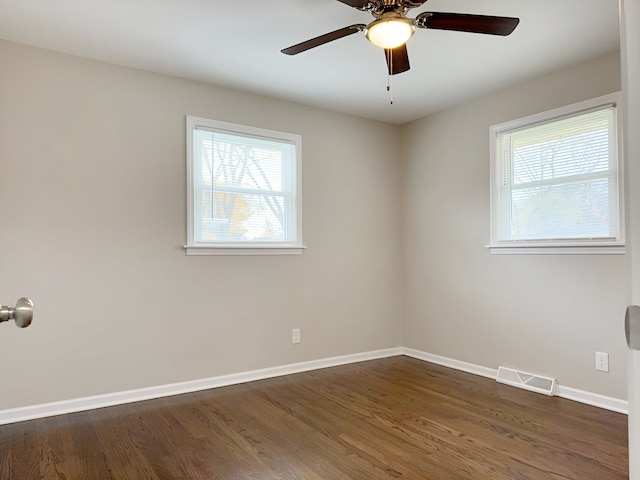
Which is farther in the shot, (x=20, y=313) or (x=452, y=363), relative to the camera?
(x=452, y=363)

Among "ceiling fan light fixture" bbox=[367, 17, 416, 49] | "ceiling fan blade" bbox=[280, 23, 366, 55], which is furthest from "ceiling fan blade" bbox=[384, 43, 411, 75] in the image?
"ceiling fan blade" bbox=[280, 23, 366, 55]

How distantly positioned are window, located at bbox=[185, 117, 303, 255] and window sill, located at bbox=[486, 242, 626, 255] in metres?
1.83

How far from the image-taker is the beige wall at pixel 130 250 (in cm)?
299

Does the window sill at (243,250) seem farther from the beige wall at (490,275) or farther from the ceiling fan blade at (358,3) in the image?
the ceiling fan blade at (358,3)

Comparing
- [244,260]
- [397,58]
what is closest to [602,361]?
[397,58]

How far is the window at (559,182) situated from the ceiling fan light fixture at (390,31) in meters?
1.83

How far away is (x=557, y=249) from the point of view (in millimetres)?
3447

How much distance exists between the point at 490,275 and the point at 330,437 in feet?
7.08

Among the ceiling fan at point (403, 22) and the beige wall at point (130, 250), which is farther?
the beige wall at point (130, 250)

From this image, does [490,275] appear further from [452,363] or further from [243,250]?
[243,250]

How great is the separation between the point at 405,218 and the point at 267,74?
7.27ft

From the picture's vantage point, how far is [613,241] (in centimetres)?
311

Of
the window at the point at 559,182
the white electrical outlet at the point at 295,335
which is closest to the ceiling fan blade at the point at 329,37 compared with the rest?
the window at the point at 559,182

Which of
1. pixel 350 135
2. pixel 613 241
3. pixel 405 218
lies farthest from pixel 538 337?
pixel 350 135
